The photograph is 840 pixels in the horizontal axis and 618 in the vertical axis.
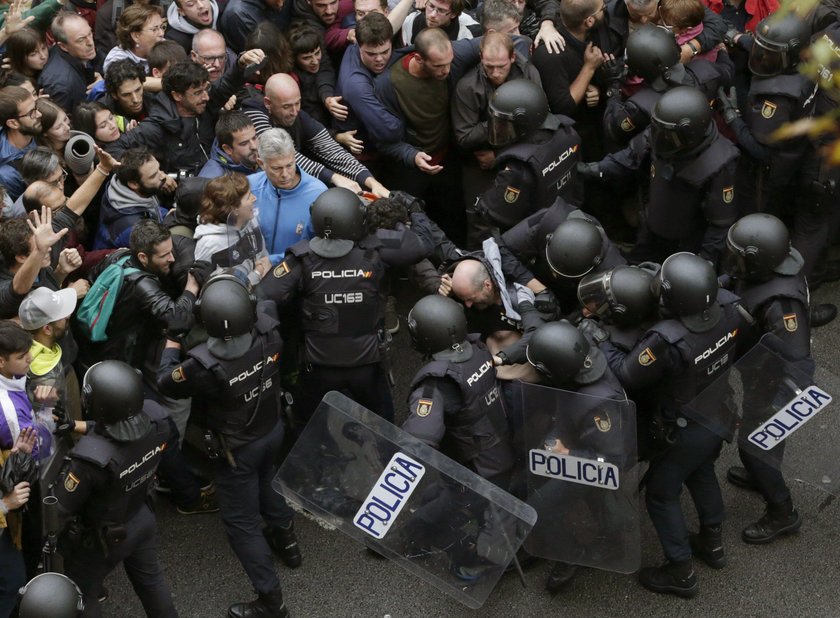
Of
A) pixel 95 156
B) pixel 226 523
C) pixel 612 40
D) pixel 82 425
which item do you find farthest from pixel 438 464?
pixel 612 40

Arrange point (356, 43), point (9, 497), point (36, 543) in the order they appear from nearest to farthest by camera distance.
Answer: point (9, 497) → point (36, 543) → point (356, 43)

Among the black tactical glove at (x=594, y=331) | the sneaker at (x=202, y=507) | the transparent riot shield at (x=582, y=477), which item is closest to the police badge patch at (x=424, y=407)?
the transparent riot shield at (x=582, y=477)

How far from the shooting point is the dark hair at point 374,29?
7.41 m

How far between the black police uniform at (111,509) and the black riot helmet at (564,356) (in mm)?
1832

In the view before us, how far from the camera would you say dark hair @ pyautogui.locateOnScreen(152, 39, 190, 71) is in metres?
7.43

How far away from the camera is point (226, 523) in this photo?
6.01 m

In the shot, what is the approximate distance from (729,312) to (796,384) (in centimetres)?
48

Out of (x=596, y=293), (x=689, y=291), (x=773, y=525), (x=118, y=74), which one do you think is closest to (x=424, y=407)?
(x=596, y=293)

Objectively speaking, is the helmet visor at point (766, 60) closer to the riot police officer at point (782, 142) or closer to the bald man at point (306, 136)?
the riot police officer at point (782, 142)

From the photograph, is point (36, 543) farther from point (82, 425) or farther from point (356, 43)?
point (356, 43)

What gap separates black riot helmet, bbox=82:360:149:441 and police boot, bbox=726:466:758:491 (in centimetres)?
346

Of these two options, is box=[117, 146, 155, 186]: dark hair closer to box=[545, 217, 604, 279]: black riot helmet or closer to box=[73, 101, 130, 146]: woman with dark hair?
box=[73, 101, 130, 146]: woman with dark hair

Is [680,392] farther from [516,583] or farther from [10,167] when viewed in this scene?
[10,167]

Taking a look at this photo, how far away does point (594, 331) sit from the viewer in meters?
6.04
